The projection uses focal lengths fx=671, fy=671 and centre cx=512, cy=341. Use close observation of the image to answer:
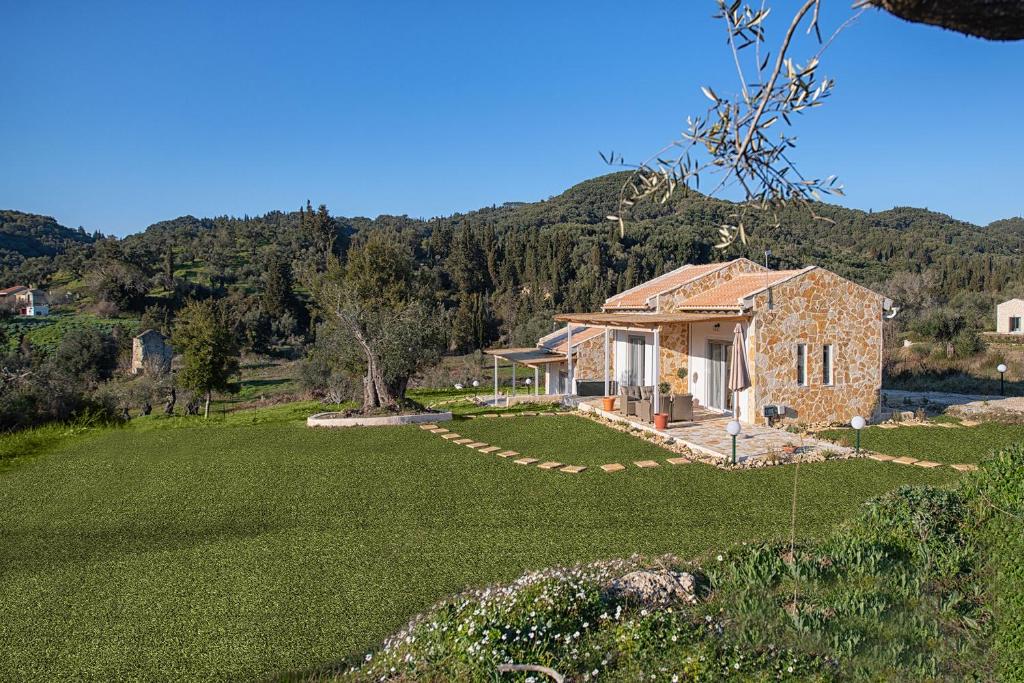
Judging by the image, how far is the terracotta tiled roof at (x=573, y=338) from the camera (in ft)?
74.3

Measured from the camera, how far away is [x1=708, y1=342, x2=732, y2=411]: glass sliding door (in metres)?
16.9

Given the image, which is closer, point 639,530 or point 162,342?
point 639,530

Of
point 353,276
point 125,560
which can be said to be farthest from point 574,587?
point 353,276

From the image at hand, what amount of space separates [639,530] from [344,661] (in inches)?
156

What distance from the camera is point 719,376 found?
56.3ft

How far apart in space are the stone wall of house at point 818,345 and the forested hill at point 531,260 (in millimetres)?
19154

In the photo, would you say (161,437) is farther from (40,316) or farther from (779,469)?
(40,316)

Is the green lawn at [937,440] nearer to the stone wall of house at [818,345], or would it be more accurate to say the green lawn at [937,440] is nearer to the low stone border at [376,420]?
the stone wall of house at [818,345]

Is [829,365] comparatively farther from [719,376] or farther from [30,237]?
[30,237]

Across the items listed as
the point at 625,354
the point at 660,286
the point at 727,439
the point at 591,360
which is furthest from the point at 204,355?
the point at 727,439

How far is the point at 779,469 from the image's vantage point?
10.9m

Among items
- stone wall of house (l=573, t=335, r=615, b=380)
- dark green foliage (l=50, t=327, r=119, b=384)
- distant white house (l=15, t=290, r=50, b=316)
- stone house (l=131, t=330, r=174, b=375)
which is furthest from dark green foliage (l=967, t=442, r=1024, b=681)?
distant white house (l=15, t=290, r=50, b=316)

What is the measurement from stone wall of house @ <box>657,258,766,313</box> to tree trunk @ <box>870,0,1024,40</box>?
15.9 m

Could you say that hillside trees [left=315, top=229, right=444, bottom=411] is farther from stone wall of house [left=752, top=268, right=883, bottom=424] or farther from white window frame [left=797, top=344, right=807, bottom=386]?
white window frame [left=797, top=344, right=807, bottom=386]
